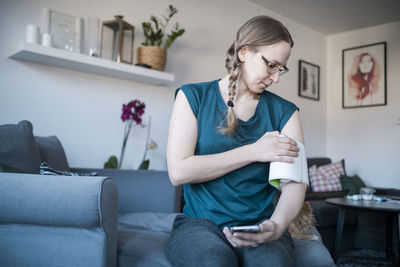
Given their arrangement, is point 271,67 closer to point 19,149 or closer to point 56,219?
point 56,219

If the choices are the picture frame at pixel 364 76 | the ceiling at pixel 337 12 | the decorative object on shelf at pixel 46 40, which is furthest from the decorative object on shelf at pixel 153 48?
the picture frame at pixel 364 76

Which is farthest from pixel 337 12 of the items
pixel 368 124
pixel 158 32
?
pixel 158 32

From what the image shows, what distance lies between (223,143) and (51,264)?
26.8 inches

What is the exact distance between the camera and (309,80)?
15.9ft

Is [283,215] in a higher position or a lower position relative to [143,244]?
higher

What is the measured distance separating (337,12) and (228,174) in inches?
150

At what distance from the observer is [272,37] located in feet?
4.09

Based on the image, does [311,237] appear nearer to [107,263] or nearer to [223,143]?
[223,143]

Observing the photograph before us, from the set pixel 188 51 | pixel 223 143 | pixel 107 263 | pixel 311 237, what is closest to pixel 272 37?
pixel 223 143

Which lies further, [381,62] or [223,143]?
[381,62]

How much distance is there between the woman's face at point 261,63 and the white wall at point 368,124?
3.75m

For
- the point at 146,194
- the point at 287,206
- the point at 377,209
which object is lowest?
the point at 377,209

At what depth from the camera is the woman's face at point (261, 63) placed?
4.14 feet

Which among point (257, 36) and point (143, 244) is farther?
point (143, 244)
